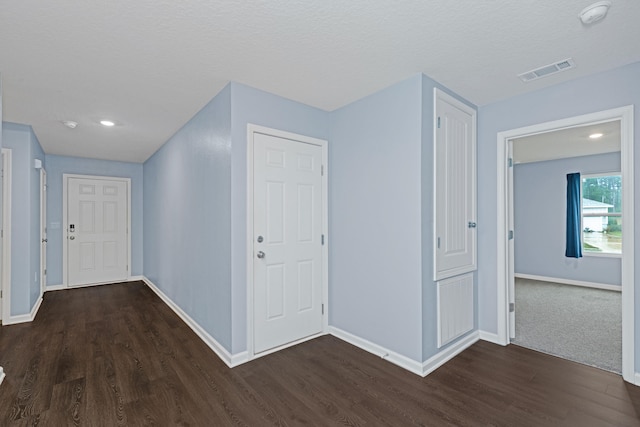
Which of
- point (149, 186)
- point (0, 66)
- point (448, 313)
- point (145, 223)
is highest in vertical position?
point (0, 66)

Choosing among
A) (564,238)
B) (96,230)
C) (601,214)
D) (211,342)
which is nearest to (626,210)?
(211,342)

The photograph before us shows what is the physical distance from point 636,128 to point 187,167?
4260 mm

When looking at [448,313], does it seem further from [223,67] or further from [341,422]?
[223,67]

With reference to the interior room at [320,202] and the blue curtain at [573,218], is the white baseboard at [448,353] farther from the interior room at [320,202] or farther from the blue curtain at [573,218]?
the blue curtain at [573,218]

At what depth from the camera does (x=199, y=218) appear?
3.40m

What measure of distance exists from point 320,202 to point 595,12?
246cm

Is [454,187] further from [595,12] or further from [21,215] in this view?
[21,215]

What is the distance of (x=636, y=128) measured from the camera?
233 centimetres

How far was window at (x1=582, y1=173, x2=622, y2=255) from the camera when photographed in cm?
564

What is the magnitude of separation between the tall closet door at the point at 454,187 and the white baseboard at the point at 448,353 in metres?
0.66

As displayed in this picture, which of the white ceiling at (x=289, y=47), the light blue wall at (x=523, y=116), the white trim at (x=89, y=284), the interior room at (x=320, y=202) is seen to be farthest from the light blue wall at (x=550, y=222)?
the white trim at (x=89, y=284)

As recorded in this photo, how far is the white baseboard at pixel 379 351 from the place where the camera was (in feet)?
8.39

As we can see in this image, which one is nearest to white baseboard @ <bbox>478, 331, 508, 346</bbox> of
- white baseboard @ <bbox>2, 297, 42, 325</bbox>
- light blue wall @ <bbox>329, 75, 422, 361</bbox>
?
light blue wall @ <bbox>329, 75, 422, 361</bbox>

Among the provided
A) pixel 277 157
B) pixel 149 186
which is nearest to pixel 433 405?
pixel 277 157
